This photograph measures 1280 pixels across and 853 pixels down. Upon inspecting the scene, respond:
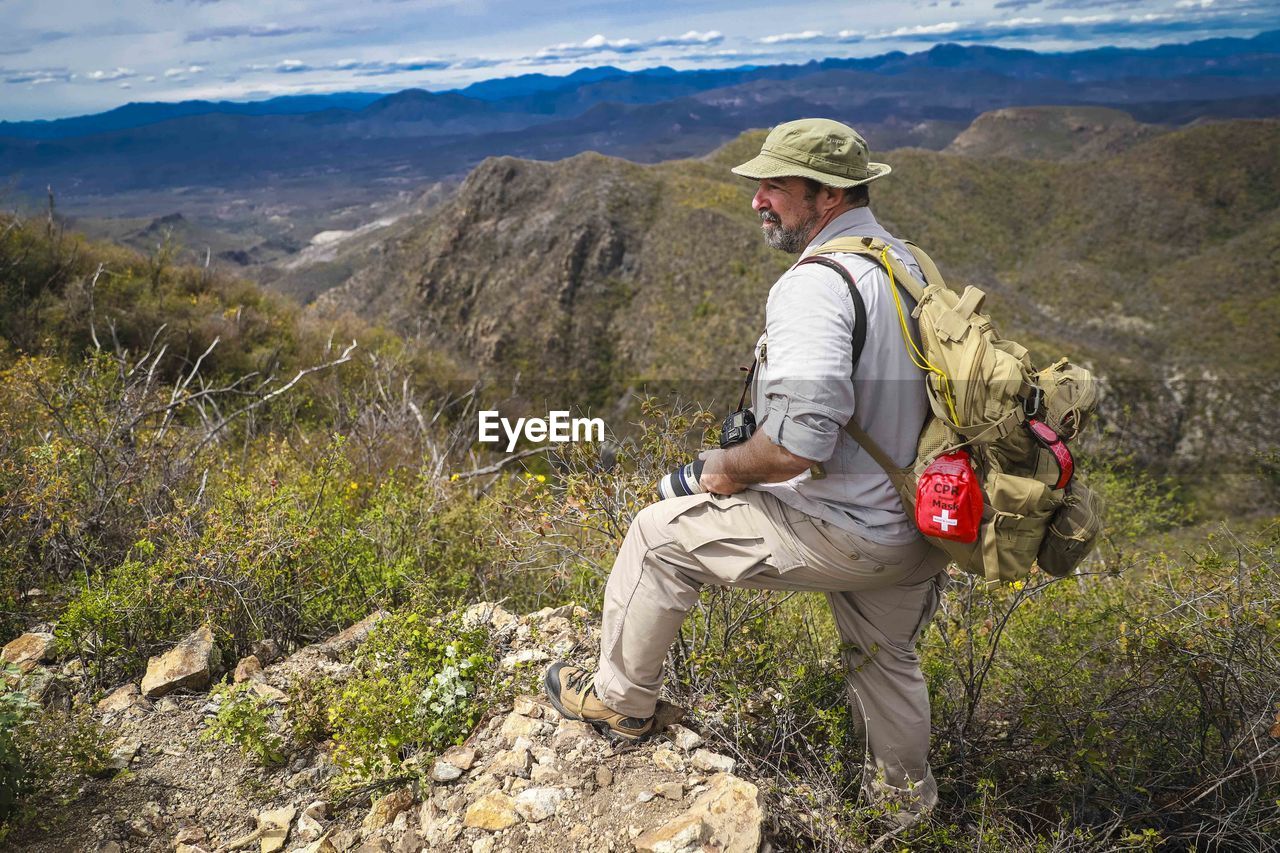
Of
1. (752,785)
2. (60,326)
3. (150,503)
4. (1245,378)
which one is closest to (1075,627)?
(752,785)

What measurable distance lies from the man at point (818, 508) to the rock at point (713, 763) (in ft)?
0.68

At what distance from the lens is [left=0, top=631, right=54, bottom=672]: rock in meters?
3.53

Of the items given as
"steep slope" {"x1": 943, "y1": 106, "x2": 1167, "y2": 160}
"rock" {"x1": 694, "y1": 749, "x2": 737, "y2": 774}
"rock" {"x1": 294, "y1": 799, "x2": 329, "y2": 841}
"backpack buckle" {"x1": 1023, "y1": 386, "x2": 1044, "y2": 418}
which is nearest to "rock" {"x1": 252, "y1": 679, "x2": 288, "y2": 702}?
"rock" {"x1": 294, "y1": 799, "x2": 329, "y2": 841}

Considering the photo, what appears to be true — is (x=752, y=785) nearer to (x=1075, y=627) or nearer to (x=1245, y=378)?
(x=1075, y=627)

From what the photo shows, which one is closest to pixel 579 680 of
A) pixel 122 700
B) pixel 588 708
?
pixel 588 708

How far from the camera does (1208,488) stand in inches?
1255

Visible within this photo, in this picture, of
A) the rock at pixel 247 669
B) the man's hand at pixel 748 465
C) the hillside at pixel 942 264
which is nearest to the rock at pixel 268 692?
the rock at pixel 247 669

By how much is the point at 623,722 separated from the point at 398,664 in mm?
953

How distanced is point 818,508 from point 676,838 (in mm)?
1017

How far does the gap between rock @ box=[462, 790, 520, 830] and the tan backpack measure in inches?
59.2

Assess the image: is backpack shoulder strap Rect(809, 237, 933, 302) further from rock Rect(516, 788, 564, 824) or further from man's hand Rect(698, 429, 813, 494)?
rock Rect(516, 788, 564, 824)

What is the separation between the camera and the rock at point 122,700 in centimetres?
332

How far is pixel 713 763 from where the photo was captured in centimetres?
262

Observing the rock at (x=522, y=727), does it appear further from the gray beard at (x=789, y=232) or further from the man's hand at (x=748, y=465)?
the gray beard at (x=789, y=232)
